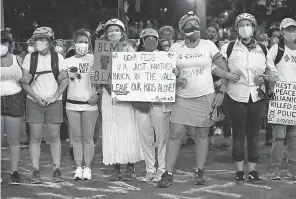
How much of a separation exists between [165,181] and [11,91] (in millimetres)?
2224

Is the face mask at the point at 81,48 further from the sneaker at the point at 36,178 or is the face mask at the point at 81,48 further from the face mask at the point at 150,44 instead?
the sneaker at the point at 36,178

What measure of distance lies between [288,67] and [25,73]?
131 inches

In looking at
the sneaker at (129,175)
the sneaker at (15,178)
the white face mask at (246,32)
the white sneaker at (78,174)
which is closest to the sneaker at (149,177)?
the sneaker at (129,175)

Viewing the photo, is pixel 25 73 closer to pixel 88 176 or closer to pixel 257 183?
pixel 88 176

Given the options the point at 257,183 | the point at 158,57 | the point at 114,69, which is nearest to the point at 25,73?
the point at 114,69

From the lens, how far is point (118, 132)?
739 centimetres

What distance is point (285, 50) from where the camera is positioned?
7.26 meters

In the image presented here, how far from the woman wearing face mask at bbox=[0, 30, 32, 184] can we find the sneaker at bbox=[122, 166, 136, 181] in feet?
4.46

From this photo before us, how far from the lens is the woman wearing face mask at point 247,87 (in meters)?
7.06

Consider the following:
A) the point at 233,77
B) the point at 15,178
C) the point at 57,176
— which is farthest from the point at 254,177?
the point at 15,178

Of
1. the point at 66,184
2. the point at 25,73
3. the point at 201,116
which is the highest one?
the point at 25,73

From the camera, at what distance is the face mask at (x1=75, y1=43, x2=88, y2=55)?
7.37 metres

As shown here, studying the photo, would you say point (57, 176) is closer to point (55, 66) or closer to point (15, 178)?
point (15, 178)

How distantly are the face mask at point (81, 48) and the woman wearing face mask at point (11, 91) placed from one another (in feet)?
2.35
